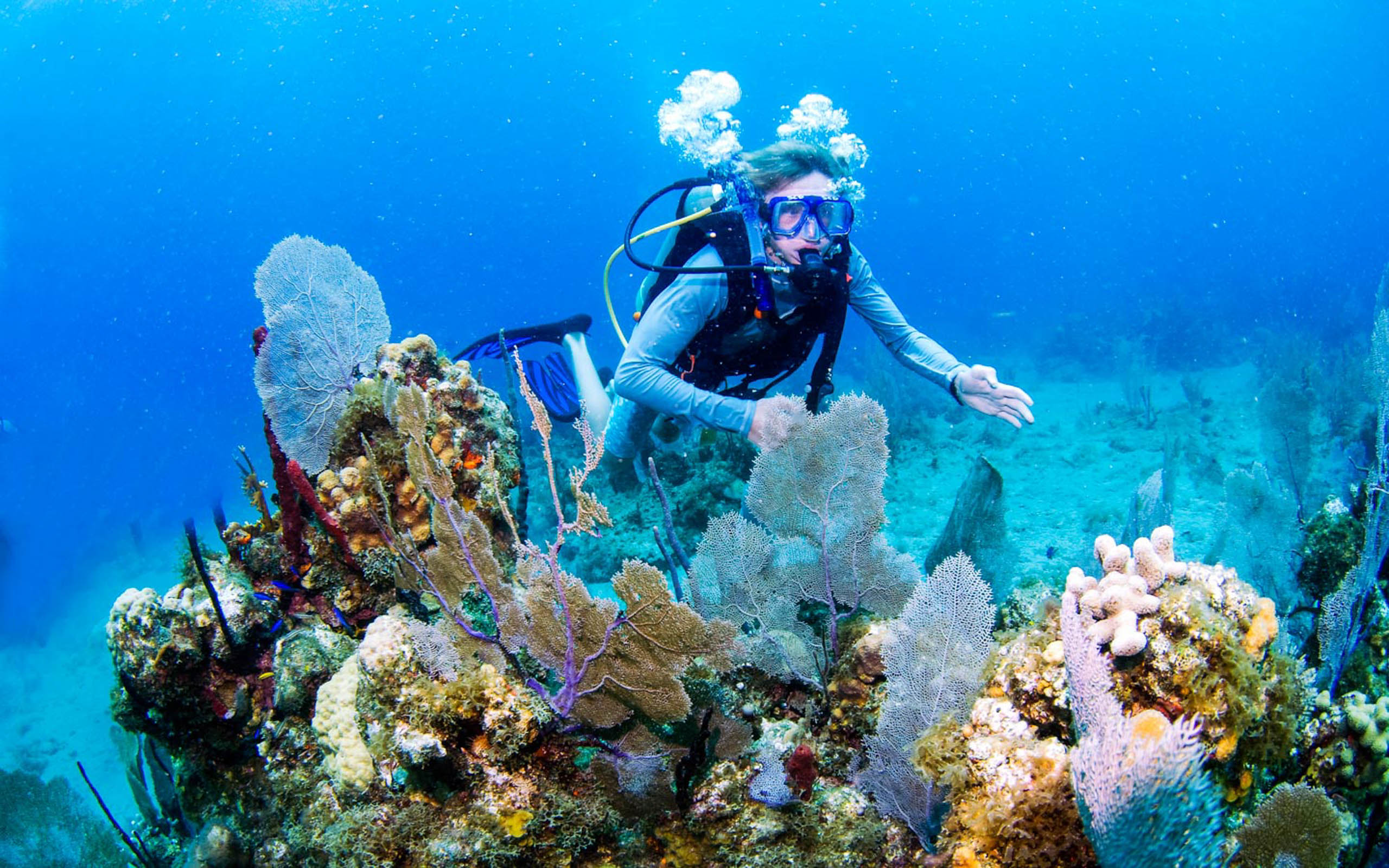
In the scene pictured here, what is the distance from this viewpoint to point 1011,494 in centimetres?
992

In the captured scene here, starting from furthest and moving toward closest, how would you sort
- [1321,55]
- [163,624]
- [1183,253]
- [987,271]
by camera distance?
[1321,55] → [987,271] → [1183,253] → [163,624]

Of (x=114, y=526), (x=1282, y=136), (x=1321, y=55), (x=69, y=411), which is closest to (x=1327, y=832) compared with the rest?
(x=114, y=526)

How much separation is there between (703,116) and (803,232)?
4621 millimetres

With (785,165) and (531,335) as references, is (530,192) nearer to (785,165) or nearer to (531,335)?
(531,335)

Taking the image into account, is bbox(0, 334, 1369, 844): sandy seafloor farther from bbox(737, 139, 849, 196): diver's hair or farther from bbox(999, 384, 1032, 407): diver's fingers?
bbox(737, 139, 849, 196): diver's hair

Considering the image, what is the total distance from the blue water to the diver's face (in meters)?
28.1

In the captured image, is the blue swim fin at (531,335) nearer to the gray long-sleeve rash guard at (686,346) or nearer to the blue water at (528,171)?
the gray long-sleeve rash guard at (686,346)

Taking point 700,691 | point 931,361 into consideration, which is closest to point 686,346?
point 931,361

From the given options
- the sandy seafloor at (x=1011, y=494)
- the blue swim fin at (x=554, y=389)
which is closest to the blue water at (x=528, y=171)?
the sandy seafloor at (x=1011, y=494)

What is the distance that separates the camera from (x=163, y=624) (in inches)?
124

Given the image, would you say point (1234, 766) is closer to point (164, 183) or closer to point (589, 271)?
point (589, 271)

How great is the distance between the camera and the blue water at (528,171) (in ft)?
161

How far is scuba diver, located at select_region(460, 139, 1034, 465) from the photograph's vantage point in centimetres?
416

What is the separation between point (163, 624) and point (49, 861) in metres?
7.54
